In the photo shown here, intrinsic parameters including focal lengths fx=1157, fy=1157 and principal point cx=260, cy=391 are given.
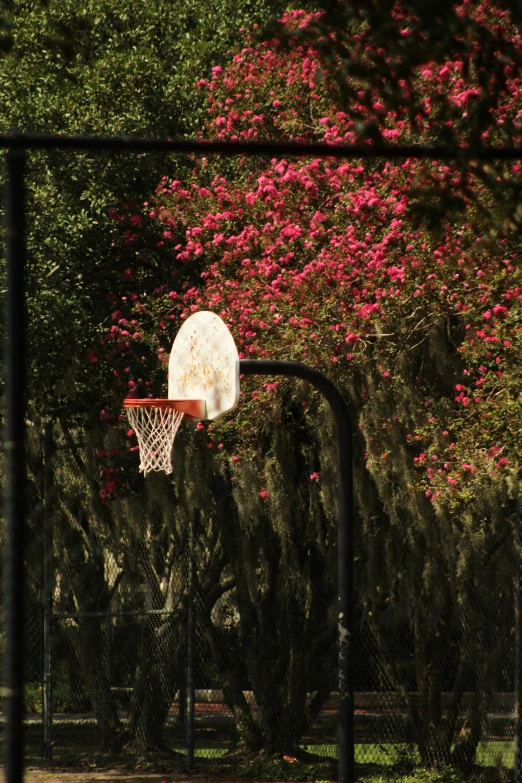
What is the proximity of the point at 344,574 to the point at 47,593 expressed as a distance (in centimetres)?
513

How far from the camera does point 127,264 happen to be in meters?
10.5

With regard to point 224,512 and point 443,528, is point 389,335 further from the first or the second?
point 224,512

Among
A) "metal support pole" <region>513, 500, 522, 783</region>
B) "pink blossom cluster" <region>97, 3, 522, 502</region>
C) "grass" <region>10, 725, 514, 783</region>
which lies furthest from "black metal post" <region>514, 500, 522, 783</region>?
"pink blossom cluster" <region>97, 3, 522, 502</region>

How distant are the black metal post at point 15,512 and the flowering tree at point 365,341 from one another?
4.66m

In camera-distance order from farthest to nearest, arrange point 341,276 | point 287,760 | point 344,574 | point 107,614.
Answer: point 107,614, point 287,760, point 341,276, point 344,574

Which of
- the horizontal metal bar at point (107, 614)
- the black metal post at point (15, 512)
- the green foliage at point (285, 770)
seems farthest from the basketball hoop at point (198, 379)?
the green foliage at point (285, 770)

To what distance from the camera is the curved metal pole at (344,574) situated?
5559 mm

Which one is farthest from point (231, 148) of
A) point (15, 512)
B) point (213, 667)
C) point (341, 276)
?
point (213, 667)

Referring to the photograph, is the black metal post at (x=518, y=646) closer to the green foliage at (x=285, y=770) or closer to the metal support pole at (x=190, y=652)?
the green foliage at (x=285, y=770)

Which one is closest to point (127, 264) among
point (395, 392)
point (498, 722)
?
point (395, 392)

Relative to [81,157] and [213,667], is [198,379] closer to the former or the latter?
[81,157]

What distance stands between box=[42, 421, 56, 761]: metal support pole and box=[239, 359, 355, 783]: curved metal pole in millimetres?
4832

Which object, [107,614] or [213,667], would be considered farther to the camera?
[213,667]

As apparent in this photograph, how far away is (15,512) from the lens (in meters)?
2.53
